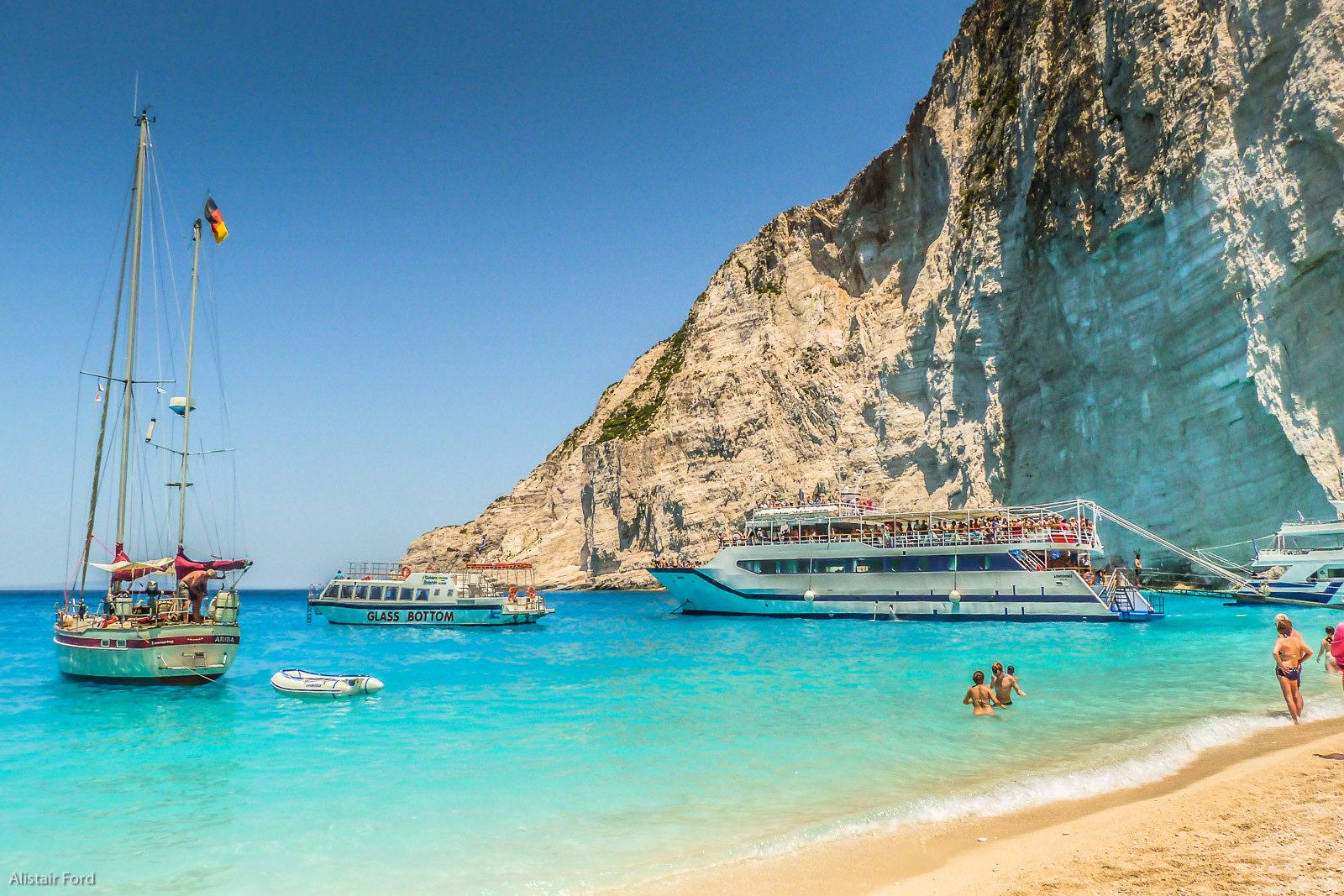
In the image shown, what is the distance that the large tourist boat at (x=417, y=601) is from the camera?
4819 cm

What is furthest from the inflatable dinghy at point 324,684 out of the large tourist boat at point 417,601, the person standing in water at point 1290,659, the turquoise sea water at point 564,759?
the large tourist boat at point 417,601

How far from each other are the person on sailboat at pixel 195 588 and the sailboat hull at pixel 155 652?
1.11 feet

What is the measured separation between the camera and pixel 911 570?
42656 millimetres

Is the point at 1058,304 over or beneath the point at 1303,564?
over

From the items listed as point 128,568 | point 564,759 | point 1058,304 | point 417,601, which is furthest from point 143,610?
point 1058,304

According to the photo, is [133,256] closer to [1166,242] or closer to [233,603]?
[233,603]

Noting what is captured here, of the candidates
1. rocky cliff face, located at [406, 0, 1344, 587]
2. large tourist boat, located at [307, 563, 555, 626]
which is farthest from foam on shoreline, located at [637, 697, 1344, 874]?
large tourist boat, located at [307, 563, 555, 626]

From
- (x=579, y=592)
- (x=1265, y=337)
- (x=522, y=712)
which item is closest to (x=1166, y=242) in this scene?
(x=1265, y=337)

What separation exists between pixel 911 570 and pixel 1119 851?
36.0 metres

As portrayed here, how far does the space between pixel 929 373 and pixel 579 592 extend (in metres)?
49.5

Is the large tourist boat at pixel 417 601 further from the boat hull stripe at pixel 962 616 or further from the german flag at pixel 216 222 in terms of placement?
the german flag at pixel 216 222

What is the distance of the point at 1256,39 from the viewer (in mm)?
41469

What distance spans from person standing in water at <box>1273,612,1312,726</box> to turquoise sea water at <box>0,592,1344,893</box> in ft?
2.52

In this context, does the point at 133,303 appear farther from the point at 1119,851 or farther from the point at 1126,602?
the point at 1126,602
